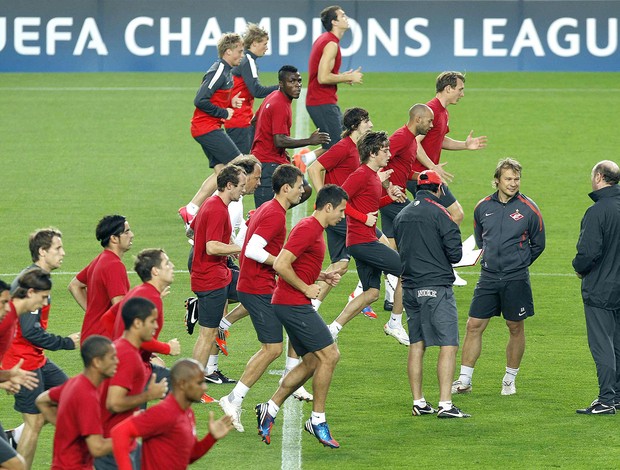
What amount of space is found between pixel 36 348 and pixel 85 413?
225cm

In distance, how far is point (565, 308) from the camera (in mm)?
15891

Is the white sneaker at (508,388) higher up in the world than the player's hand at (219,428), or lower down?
lower down

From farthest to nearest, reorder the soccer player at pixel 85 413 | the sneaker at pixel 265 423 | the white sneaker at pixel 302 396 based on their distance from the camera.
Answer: the white sneaker at pixel 302 396
the sneaker at pixel 265 423
the soccer player at pixel 85 413

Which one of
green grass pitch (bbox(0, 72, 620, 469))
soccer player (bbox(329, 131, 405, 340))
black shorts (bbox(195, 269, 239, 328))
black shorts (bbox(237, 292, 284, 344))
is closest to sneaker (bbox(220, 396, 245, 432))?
green grass pitch (bbox(0, 72, 620, 469))

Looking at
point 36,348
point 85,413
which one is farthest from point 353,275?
point 85,413

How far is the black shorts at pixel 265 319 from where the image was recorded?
36.3 ft

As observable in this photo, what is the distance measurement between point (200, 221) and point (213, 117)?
5470 mm

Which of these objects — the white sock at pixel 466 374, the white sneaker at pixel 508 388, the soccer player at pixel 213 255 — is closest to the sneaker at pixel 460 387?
the white sock at pixel 466 374

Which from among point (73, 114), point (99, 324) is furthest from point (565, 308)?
point (73, 114)

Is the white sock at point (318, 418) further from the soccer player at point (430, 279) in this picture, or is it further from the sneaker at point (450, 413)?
the sneaker at point (450, 413)

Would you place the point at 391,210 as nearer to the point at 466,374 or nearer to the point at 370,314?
the point at 370,314

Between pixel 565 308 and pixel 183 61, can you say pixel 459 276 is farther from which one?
pixel 183 61

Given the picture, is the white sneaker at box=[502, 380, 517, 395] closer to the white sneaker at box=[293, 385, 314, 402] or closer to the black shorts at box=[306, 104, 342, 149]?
the white sneaker at box=[293, 385, 314, 402]

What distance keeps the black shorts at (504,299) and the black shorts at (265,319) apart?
2.14 meters
